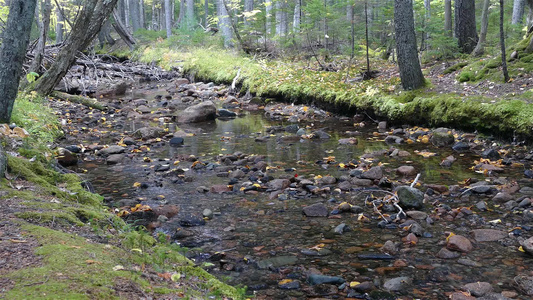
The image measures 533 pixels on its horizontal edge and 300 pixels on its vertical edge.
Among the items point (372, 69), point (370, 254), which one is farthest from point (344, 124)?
point (370, 254)

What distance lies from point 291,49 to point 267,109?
6.51 m

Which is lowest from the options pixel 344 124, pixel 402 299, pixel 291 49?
pixel 402 299

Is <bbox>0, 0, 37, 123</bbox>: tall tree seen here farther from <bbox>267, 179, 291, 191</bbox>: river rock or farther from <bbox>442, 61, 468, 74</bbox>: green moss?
<bbox>442, 61, 468, 74</bbox>: green moss

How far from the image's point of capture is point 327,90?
1361 centimetres

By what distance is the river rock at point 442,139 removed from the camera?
9.05 metres

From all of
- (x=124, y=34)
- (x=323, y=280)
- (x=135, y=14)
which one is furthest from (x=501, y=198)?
(x=135, y=14)

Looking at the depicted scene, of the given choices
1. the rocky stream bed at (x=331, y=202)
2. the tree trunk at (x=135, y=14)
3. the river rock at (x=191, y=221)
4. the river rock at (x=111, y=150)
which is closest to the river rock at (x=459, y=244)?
the rocky stream bed at (x=331, y=202)

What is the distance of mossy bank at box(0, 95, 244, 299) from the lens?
7.73 feet

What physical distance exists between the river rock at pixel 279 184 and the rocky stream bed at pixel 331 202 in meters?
0.03

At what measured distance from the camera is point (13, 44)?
6027 millimetres

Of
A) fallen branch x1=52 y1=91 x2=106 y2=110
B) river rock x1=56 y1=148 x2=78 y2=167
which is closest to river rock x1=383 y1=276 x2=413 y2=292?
river rock x1=56 y1=148 x2=78 y2=167

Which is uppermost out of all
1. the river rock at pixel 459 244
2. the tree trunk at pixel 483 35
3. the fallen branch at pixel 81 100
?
the tree trunk at pixel 483 35

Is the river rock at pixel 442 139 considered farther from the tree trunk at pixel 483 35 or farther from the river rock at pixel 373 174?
the tree trunk at pixel 483 35

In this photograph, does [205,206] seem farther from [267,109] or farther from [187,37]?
[187,37]
